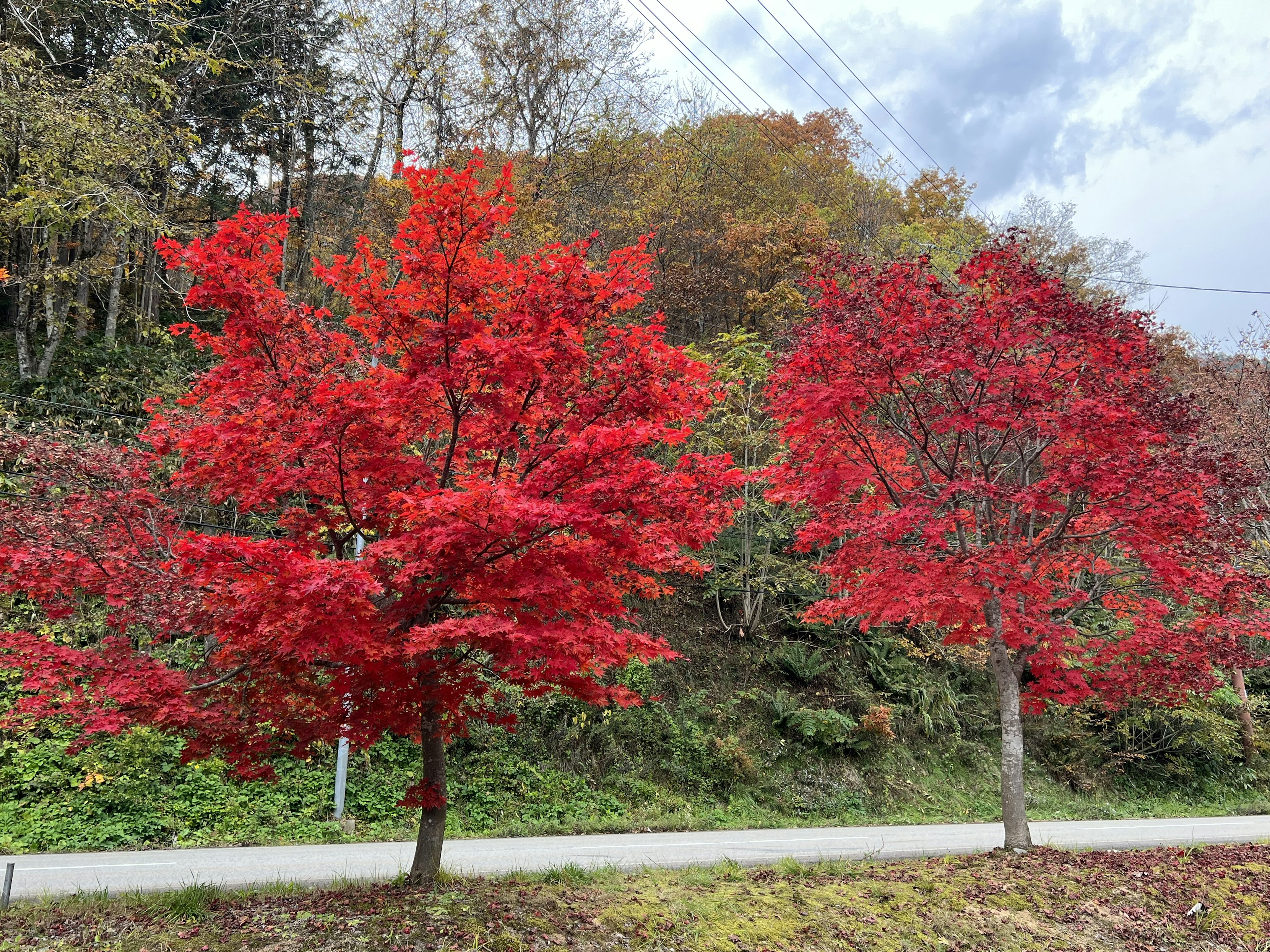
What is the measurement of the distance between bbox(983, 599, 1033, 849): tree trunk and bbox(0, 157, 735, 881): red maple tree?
4.48 m

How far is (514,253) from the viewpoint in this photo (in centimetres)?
1416

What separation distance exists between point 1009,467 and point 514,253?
30.9 feet

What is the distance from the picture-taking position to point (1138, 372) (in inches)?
304

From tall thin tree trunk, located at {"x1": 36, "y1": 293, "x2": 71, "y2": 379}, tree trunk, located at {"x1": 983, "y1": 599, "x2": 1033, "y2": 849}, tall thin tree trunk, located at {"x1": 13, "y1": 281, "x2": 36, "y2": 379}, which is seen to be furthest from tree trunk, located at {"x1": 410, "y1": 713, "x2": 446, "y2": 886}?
tall thin tree trunk, located at {"x1": 13, "y1": 281, "x2": 36, "y2": 379}

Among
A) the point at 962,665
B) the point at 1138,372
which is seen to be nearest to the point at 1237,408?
the point at 962,665

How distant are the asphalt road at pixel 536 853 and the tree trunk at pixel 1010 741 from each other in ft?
5.52

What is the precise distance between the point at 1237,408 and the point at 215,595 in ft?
61.2

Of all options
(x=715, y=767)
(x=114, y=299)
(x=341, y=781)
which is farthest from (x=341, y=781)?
(x=114, y=299)

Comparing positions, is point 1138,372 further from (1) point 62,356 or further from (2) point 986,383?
(1) point 62,356

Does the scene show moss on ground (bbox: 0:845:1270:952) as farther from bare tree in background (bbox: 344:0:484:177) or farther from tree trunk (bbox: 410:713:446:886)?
bare tree in background (bbox: 344:0:484:177)

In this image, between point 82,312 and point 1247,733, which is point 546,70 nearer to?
point 82,312

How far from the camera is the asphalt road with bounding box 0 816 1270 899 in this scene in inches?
297

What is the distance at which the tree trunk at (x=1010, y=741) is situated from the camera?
8250mm

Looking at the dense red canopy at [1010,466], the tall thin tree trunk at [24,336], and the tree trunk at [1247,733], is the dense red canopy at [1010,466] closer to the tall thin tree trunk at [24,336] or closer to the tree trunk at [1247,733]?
the tree trunk at [1247,733]
